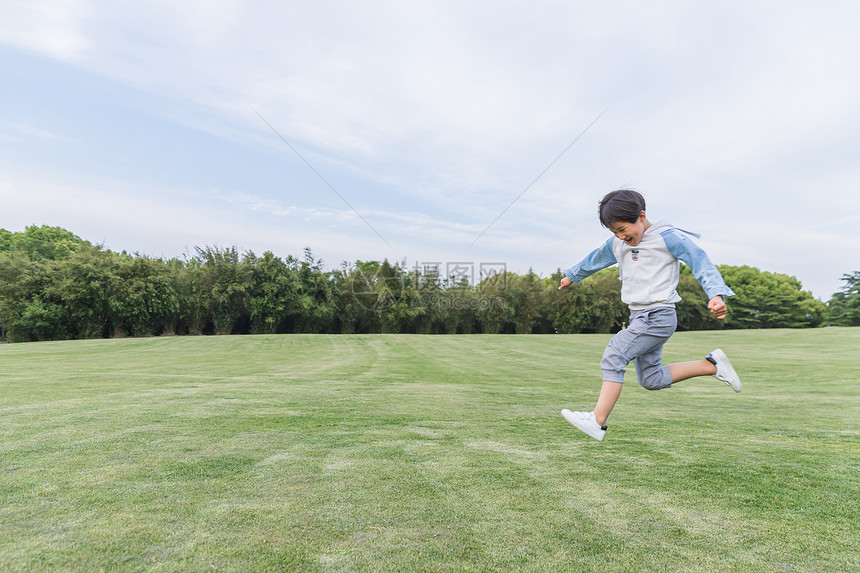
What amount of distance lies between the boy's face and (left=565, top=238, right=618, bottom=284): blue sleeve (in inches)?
10.9

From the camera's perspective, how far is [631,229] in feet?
11.3

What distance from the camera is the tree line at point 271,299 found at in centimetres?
3556

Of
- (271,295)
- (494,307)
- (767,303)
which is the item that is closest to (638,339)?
(271,295)

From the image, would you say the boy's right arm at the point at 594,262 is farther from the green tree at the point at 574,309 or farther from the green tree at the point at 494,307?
the green tree at the point at 574,309

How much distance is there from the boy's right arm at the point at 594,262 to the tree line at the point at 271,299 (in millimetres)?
40333

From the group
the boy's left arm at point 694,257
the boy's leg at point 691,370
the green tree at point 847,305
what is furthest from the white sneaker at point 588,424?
the green tree at point 847,305

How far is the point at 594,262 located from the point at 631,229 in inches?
25.9

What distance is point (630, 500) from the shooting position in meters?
2.60

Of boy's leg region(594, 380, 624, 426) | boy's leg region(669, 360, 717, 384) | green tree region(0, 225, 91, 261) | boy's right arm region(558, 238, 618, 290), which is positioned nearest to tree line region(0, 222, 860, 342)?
green tree region(0, 225, 91, 261)

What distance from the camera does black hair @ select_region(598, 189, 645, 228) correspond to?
3391 millimetres

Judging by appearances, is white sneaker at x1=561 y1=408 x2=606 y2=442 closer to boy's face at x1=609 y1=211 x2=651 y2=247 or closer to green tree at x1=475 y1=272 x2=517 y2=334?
boy's face at x1=609 y1=211 x2=651 y2=247

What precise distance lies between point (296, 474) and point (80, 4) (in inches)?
532

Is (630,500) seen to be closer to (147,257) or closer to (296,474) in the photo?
(296,474)

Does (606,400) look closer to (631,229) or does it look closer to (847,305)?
(631,229)
